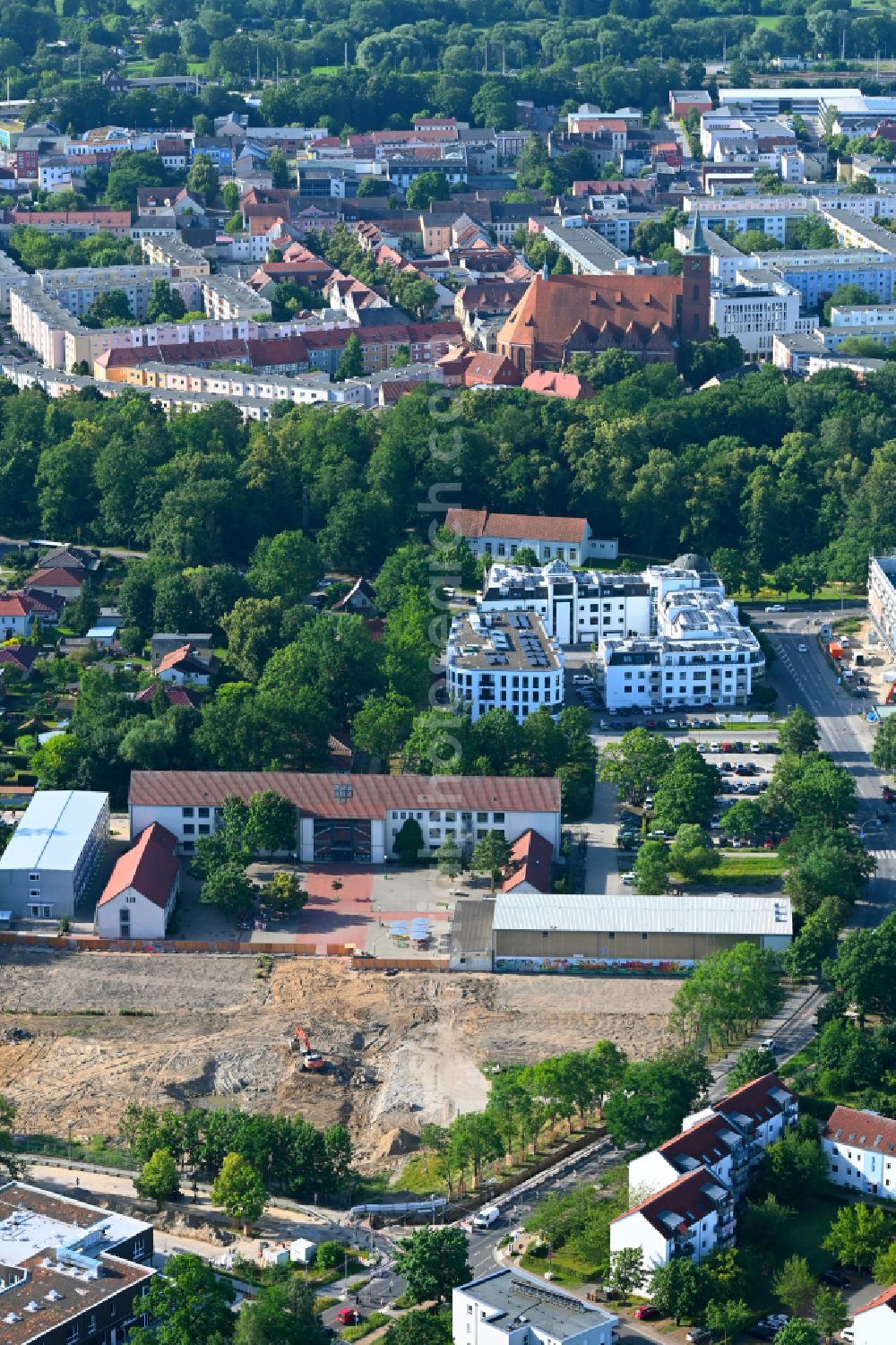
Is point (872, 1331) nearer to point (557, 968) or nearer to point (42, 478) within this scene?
point (557, 968)

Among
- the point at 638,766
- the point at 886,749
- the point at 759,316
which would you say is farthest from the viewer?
the point at 759,316

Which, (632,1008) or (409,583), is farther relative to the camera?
(409,583)

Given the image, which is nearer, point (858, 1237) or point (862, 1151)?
point (858, 1237)

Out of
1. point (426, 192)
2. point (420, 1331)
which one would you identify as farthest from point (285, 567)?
point (426, 192)

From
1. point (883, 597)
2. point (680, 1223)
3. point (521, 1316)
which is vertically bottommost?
point (883, 597)

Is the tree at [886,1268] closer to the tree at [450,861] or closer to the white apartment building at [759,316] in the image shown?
the tree at [450,861]

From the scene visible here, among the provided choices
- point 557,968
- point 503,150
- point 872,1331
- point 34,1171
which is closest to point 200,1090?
point 34,1171

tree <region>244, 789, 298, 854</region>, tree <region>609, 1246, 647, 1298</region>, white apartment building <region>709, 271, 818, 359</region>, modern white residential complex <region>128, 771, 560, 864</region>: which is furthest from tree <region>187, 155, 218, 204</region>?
tree <region>609, 1246, 647, 1298</region>

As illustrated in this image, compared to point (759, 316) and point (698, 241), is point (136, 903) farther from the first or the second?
point (698, 241)
